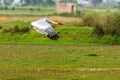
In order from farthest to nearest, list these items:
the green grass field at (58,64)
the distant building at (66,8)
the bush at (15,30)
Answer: the distant building at (66,8) < the bush at (15,30) < the green grass field at (58,64)

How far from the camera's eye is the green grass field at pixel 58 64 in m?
19.6

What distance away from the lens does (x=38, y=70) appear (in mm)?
21281

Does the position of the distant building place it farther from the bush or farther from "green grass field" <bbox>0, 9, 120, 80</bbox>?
"green grass field" <bbox>0, 9, 120, 80</bbox>

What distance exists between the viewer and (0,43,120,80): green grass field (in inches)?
770

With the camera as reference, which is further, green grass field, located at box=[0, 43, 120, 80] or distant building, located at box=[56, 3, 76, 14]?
distant building, located at box=[56, 3, 76, 14]

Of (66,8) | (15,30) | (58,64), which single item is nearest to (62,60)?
(58,64)

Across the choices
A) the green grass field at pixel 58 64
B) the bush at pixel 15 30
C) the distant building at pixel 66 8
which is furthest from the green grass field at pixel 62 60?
the distant building at pixel 66 8

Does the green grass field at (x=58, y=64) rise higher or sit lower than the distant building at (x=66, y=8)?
higher

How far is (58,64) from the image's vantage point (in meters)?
23.4

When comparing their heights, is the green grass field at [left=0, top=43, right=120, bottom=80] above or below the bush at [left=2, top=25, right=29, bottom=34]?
above

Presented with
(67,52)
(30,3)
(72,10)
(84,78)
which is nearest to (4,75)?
(84,78)

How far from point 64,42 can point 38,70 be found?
1742cm

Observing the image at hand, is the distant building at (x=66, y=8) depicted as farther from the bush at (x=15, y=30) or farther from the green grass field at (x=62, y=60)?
the green grass field at (x=62, y=60)

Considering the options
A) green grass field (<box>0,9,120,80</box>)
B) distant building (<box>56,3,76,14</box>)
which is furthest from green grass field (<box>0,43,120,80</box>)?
distant building (<box>56,3,76,14</box>)
